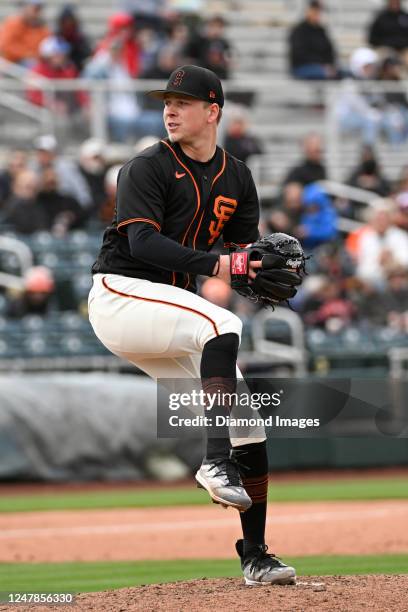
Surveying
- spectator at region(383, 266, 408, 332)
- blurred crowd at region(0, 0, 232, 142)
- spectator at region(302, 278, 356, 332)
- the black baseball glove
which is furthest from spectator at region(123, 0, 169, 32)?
the black baseball glove

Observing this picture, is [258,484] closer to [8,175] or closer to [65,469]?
[65,469]

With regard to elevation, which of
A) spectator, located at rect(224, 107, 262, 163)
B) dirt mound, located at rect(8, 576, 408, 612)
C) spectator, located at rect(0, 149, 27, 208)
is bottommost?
dirt mound, located at rect(8, 576, 408, 612)

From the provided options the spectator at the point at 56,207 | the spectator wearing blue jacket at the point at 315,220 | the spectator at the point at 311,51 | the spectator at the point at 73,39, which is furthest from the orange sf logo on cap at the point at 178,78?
the spectator at the point at 311,51

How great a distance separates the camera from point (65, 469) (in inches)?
485

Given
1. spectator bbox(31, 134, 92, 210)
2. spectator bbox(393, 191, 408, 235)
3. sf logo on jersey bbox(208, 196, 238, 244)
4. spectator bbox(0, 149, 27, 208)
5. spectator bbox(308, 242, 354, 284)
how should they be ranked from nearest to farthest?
sf logo on jersey bbox(208, 196, 238, 244)
spectator bbox(0, 149, 27, 208)
spectator bbox(31, 134, 92, 210)
spectator bbox(308, 242, 354, 284)
spectator bbox(393, 191, 408, 235)

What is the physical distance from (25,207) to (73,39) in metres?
3.27

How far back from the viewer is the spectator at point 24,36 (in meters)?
14.9

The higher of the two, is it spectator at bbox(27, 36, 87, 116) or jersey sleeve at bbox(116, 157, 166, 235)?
spectator at bbox(27, 36, 87, 116)

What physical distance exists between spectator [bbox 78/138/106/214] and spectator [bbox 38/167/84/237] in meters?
0.32

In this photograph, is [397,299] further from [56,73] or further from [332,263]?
[56,73]

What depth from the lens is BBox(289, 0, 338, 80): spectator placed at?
53.2 feet

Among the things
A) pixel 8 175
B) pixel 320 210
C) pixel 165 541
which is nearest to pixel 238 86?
pixel 320 210

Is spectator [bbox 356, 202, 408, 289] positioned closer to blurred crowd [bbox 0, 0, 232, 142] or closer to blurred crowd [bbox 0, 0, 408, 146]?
blurred crowd [bbox 0, 0, 408, 146]

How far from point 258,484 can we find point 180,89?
1.77m
